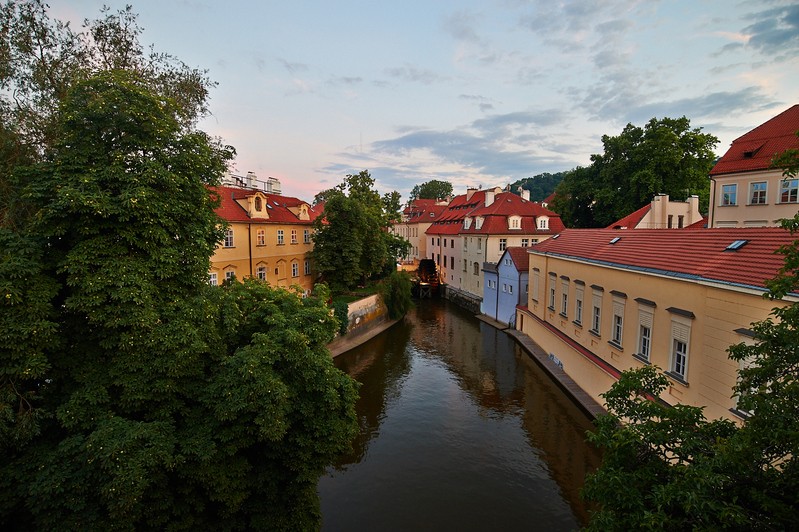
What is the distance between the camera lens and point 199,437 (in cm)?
761

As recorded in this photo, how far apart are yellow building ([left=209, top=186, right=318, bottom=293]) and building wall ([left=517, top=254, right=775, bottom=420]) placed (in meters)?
16.2

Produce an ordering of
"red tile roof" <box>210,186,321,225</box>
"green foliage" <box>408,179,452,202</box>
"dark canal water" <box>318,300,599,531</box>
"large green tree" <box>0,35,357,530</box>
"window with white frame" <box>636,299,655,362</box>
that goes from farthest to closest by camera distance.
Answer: "green foliage" <box>408,179,452,202</box>
"red tile roof" <box>210,186,321,225</box>
"window with white frame" <box>636,299,655,362</box>
"dark canal water" <box>318,300,599,531</box>
"large green tree" <box>0,35,357,530</box>

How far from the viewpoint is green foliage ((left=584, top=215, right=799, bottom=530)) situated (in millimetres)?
3578

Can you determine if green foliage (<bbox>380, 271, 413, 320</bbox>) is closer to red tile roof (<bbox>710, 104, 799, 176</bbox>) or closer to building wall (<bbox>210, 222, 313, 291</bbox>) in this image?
building wall (<bbox>210, 222, 313, 291</bbox>)

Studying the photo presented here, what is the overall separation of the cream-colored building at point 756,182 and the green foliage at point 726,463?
20603 mm

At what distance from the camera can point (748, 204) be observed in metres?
21.3

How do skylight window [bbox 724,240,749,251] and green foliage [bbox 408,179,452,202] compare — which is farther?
green foliage [bbox 408,179,452,202]

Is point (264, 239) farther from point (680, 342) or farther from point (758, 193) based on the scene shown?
point (758, 193)

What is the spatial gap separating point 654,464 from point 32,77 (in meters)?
17.3

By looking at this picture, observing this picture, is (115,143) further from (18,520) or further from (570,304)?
(570,304)

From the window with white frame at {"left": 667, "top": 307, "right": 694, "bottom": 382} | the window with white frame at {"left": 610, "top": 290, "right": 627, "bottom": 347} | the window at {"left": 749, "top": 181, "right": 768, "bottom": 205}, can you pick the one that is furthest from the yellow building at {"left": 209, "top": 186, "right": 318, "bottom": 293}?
the window at {"left": 749, "top": 181, "right": 768, "bottom": 205}

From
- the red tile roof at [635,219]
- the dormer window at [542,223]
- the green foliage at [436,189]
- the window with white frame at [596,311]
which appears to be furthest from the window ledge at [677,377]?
the green foliage at [436,189]

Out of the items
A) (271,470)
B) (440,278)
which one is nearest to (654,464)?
(271,470)

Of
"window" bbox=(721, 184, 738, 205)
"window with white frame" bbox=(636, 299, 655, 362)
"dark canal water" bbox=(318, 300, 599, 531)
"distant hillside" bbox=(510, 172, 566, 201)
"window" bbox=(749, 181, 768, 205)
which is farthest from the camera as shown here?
"distant hillside" bbox=(510, 172, 566, 201)
